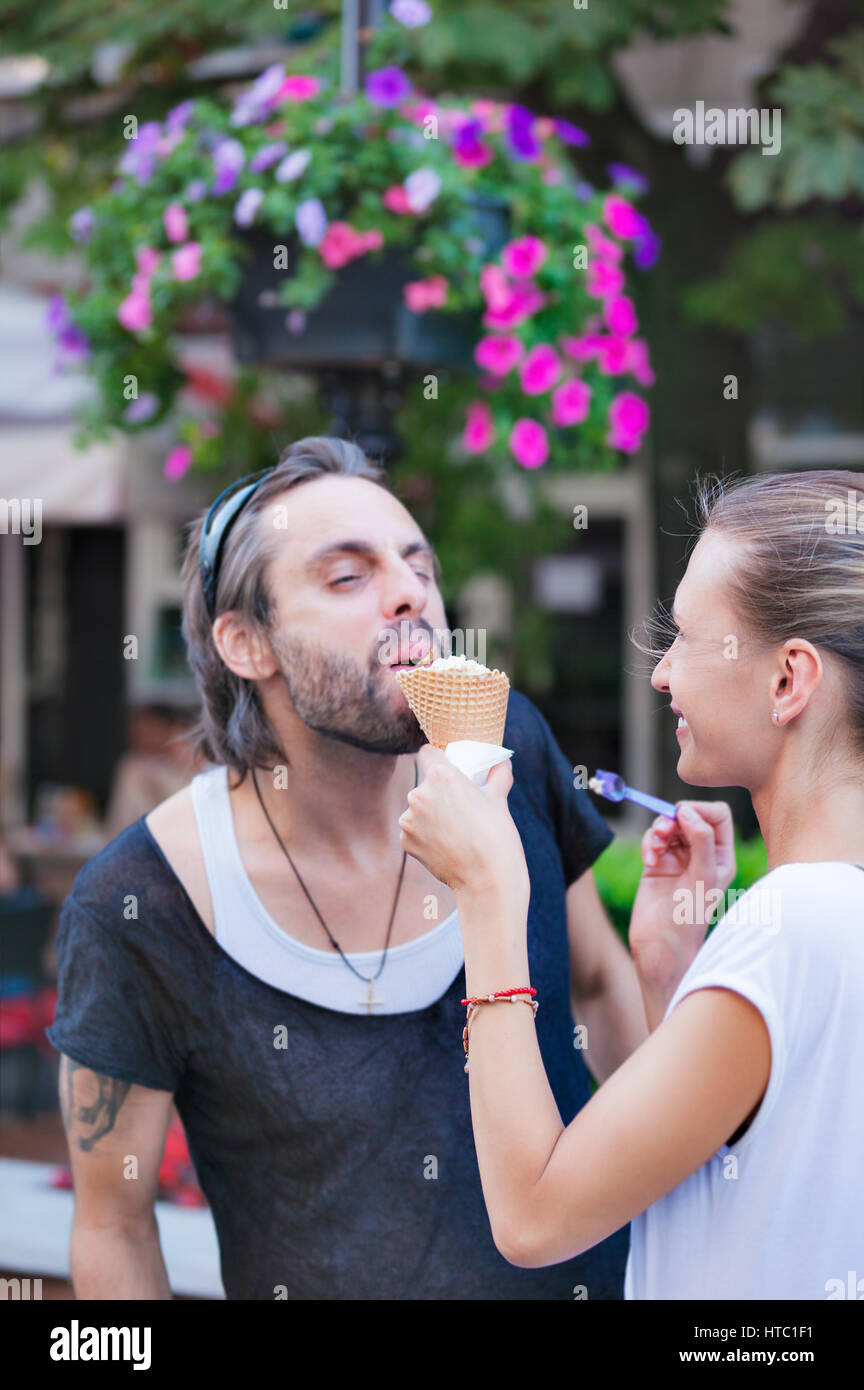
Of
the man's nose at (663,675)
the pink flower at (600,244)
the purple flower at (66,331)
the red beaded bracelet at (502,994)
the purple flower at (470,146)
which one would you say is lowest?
the red beaded bracelet at (502,994)

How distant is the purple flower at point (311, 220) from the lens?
276 centimetres

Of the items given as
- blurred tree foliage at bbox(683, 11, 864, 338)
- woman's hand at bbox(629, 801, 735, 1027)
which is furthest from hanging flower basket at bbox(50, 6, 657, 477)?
woman's hand at bbox(629, 801, 735, 1027)

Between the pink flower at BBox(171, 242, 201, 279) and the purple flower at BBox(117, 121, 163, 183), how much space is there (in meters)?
0.30

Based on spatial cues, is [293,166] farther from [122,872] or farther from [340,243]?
[122,872]

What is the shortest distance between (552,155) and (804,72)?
132 cm

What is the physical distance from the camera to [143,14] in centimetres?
427

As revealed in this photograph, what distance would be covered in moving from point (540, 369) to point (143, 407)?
44.1 inches

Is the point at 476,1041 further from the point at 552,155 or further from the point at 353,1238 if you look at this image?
the point at 552,155

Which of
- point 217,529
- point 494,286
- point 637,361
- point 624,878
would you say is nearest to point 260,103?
point 494,286

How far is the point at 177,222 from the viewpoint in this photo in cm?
292

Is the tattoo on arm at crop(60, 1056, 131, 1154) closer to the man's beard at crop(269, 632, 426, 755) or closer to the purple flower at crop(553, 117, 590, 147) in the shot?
the man's beard at crop(269, 632, 426, 755)

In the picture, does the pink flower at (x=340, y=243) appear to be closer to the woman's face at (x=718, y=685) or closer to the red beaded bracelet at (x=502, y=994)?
the woman's face at (x=718, y=685)

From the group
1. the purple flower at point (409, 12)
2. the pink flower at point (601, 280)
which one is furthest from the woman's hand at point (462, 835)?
the purple flower at point (409, 12)

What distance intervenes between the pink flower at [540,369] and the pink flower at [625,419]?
0.78 feet
